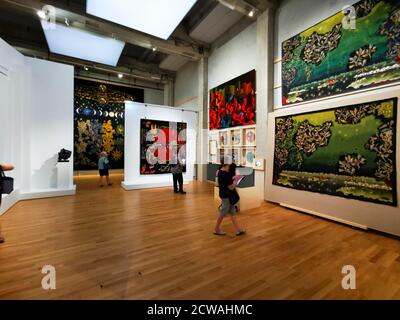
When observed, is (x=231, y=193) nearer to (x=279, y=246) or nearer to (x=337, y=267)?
(x=279, y=246)

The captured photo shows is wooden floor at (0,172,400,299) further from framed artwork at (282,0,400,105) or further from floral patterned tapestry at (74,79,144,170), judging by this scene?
floral patterned tapestry at (74,79,144,170)

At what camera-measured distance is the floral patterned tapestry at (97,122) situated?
10711 mm

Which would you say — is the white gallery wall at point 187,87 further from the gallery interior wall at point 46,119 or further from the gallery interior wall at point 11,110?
the gallery interior wall at point 11,110

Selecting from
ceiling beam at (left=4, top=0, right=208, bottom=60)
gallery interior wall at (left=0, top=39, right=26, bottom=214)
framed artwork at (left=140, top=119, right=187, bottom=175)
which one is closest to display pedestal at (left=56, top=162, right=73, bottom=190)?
gallery interior wall at (left=0, top=39, right=26, bottom=214)

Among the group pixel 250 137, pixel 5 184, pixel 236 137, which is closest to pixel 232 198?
pixel 5 184

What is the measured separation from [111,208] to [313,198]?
15.3 feet

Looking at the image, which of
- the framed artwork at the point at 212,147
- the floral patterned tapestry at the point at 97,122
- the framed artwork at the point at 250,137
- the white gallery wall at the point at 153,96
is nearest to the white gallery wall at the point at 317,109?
the framed artwork at the point at 250,137

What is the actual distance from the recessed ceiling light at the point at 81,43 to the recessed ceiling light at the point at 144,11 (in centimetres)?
173

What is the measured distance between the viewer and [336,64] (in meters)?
4.42

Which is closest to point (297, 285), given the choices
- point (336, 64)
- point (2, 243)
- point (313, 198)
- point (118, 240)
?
point (118, 240)

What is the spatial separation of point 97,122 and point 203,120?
5.98 m

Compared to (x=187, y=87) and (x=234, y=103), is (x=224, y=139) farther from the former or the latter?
(x=187, y=87)

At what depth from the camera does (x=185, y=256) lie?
271cm
